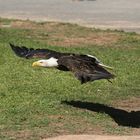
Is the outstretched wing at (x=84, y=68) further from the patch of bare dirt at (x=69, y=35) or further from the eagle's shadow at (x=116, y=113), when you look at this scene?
the patch of bare dirt at (x=69, y=35)

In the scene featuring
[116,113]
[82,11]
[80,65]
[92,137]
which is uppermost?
[80,65]

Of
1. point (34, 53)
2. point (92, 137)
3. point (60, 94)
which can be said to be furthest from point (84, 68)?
point (34, 53)

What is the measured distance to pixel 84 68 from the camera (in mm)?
9453

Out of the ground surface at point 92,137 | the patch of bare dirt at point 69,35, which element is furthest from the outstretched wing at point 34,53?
the patch of bare dirt at point 69,35

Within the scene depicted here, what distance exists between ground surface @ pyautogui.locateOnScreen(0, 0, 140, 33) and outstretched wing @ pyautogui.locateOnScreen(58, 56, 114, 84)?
46.9 ft

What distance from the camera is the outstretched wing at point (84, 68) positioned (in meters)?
9.20

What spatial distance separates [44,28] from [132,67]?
29.6ft

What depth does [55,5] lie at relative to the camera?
36156 millimetres

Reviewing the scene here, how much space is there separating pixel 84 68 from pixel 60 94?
74.7 inches

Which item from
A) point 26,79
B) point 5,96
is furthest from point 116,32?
point 5,96

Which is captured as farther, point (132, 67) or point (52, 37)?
point (52, 37)

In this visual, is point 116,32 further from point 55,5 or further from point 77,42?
point 55,5

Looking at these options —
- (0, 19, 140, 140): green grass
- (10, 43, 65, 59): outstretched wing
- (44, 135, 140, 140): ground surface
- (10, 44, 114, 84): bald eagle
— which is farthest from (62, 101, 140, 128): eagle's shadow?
(44, 135, 140, 140): ground surface

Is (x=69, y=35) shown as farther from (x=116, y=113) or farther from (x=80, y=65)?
(x=80, y=65)
